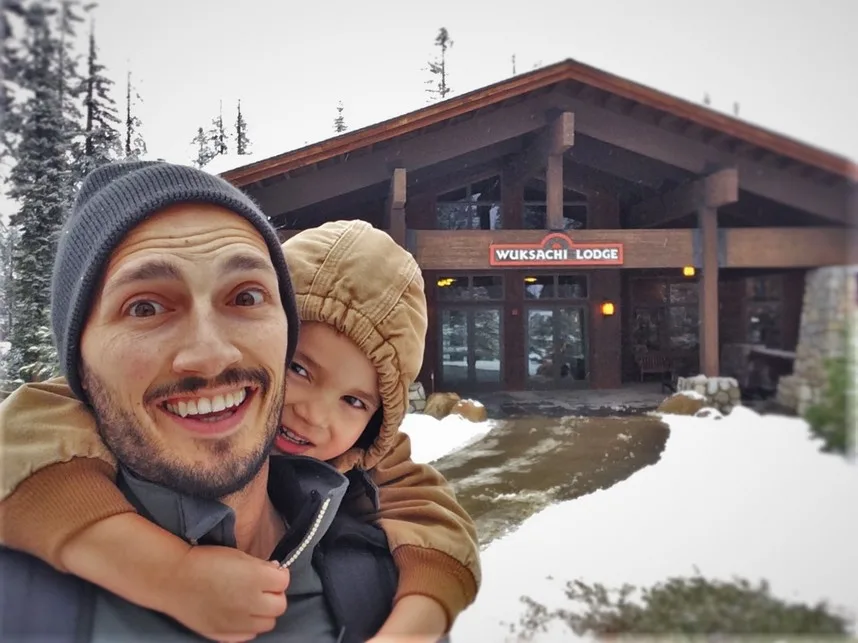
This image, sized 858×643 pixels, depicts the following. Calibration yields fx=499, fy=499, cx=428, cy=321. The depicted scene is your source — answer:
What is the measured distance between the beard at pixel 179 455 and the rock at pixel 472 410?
50.9 inches

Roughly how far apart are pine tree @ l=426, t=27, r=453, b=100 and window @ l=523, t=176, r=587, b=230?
571 millimetres

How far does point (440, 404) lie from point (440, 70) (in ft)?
3.54

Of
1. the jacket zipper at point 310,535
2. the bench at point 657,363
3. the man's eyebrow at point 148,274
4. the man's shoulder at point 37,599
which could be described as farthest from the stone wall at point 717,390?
the man's shoulder at point 37,599

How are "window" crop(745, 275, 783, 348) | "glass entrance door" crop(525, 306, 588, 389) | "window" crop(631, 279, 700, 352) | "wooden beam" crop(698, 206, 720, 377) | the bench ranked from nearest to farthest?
"window" crop(745, 275, 783, 348) < "wooden beam" crop(698, 206, 720, 377) < "window" crop(631, 279, 700, 352) < the bench < "glass entrance door" crop(525, 306, 588, 389)

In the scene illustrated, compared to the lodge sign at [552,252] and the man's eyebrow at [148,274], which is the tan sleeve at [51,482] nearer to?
the man's eyebrow at [148,274]

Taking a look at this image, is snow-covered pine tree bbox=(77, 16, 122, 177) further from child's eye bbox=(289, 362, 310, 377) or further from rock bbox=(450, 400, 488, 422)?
rock bbox=(450, 400, 488, 422)

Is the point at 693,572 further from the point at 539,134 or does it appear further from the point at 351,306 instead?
the point at 539,134

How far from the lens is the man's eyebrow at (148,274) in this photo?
578mm

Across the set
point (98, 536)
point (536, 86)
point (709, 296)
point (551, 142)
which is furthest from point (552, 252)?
point (98, 536)

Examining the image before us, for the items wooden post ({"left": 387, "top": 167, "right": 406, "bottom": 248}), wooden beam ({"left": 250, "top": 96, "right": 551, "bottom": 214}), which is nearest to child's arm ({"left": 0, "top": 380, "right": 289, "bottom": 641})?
wooden beam ({"left": 250, "top": 96, "right": 551, "bottom": 214})

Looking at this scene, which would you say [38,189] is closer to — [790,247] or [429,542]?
[429,542]

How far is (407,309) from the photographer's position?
31.4 inches

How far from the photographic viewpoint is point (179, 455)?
0.60 m

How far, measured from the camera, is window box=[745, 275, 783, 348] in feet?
3.47
